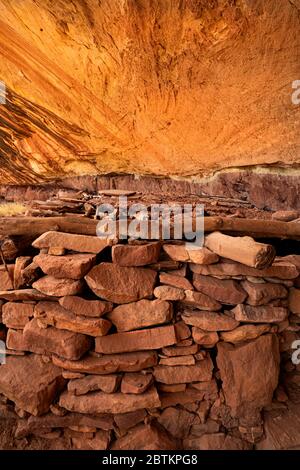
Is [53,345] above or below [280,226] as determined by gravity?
below

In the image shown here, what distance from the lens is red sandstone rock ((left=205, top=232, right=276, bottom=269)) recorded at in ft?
6.29

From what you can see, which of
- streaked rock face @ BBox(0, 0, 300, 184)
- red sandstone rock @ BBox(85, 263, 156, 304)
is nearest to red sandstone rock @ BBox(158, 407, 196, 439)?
red sandstone rock @ BBox(85, 263, 156, 304)

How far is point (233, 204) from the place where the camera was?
3643 mm

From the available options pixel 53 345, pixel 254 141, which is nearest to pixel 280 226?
pixel 254 141

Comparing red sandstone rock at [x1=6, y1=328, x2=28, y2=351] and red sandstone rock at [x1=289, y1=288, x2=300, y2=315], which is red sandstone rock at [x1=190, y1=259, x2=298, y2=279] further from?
red sandstone rock at [x1=6, y1=328, x2=28, y2=351]

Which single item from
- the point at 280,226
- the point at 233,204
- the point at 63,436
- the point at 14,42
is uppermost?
→ the point at 14,42

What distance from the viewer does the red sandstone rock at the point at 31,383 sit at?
215 centimetres

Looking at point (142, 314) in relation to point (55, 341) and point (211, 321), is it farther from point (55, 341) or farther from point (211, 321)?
point (55, 341)

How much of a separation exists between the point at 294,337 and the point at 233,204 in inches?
70.1

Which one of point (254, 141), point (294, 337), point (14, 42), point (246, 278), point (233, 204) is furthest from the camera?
point (233, 204)

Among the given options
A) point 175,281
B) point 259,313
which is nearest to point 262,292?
point 259,313

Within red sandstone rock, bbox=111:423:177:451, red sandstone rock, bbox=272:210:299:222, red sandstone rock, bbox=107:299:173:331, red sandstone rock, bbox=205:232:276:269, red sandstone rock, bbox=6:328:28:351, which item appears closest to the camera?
red sandstone rock, bbox=205:232:276:269

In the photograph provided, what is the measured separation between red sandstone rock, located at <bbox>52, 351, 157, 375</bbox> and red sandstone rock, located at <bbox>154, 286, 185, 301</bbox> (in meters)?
0.48

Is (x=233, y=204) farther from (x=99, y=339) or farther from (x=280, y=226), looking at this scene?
(x=99, y=339)
